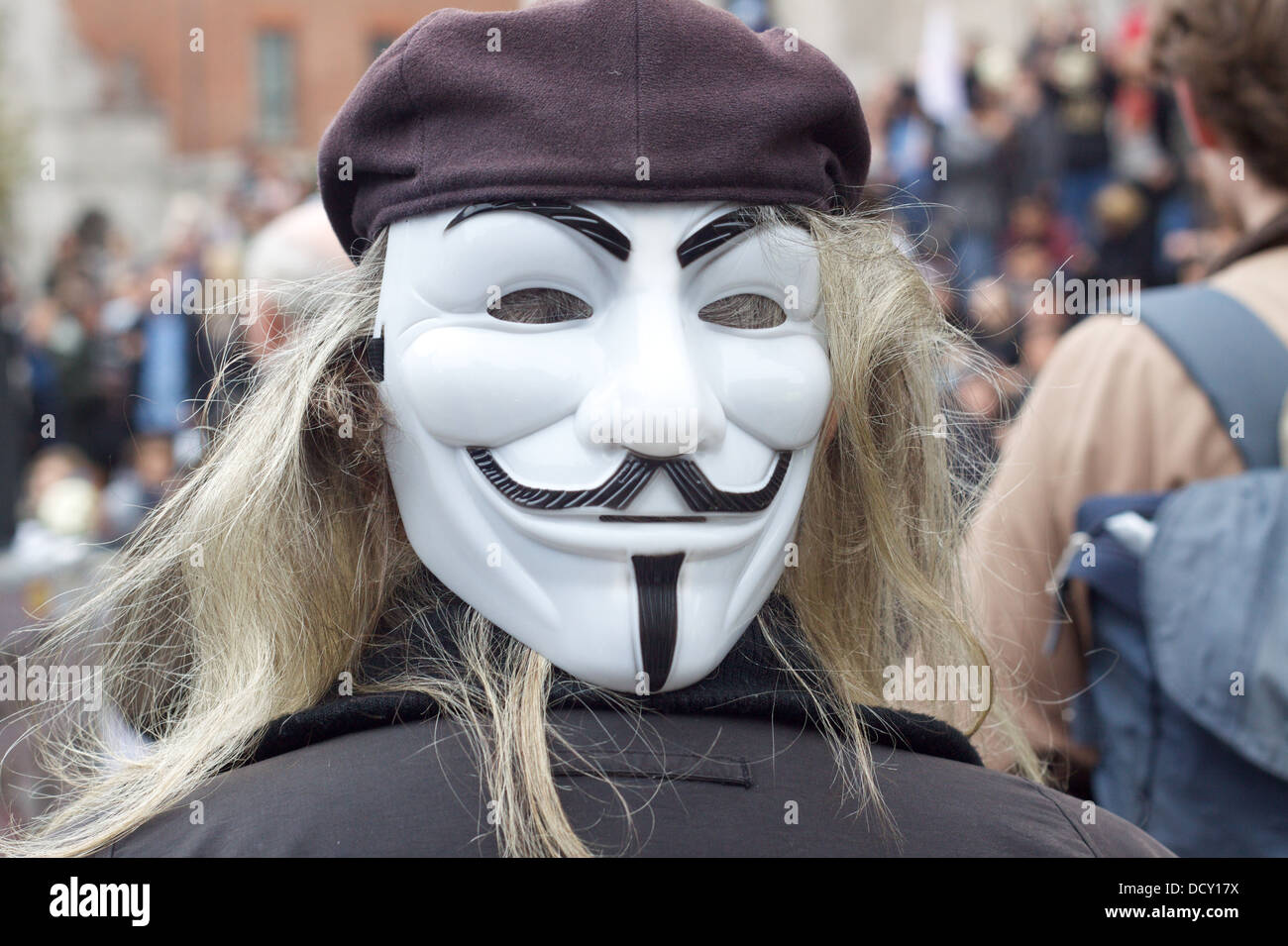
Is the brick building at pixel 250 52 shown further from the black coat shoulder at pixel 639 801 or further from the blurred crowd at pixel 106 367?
the black coat shoulder at pixel 639 801

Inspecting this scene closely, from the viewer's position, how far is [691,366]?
1.48 m

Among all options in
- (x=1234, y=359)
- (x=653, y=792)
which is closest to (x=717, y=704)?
(x=653, y=792)

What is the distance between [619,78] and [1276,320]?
1224 millimetres

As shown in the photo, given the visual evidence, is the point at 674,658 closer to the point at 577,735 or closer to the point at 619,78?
the point at 577,735

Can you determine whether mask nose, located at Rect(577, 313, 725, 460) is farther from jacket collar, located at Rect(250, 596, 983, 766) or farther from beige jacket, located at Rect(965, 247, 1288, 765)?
beige jacket, located at Rect(965, 247, 1288, 765)

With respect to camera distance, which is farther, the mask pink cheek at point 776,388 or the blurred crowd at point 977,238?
the blurred crowd at point 977,238

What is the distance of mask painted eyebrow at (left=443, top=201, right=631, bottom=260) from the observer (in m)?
1.47

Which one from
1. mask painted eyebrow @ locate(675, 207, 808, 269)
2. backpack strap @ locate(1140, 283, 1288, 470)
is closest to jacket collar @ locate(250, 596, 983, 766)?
mask painted eyebrow @ locate(675, 207, 808, 269)

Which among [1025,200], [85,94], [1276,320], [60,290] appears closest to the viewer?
[1276,320]

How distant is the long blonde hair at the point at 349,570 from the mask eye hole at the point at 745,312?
0.21 ft

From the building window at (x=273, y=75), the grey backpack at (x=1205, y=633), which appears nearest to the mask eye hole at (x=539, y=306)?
the grey backpack at (x=1205, y=633)

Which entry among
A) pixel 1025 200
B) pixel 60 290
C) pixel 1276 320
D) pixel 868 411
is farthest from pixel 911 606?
pixel 60 290

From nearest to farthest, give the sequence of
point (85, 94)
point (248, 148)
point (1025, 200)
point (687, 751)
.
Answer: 1. point (687, 751)
2. point (1025, 200)
3. point (248, 148)
4. point (85, 94)

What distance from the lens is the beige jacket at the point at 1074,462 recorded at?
211 centimetres
